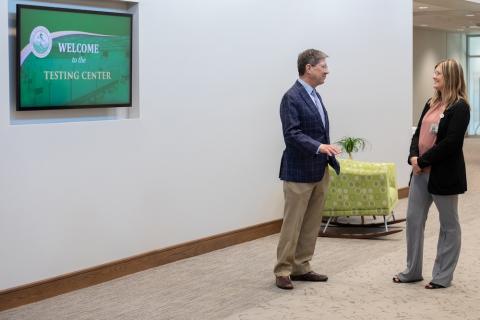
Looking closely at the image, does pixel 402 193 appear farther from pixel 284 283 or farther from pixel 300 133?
pixel 300 133

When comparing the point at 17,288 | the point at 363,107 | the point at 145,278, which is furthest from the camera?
the point at 363,107

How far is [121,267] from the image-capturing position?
6699 millimetres

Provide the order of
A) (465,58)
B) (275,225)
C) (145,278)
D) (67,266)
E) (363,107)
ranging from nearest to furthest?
(67,266) < (145,278) < (275,225) < (363,107) < (465,58)

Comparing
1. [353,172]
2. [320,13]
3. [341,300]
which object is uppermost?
[320,13]

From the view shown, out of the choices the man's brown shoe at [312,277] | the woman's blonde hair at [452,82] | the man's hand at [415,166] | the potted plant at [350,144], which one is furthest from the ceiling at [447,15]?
the man's brown shoe at [312,277]

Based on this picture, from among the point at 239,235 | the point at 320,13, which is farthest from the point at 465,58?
the point at 239,235

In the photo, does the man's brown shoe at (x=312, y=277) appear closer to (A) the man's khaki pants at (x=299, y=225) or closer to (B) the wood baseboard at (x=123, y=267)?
(A) the man's khaki pants at (x=299, y=225)

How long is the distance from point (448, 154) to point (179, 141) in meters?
2.45

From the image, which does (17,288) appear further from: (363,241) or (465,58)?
(465,58)

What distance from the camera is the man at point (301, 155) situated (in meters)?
6.06

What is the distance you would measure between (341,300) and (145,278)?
166 centimetres

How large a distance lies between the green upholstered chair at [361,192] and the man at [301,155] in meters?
2.17

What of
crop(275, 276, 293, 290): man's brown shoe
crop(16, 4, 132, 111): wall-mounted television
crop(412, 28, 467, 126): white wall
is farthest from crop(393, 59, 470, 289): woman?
crop(412, 28, 467, 126): white wall

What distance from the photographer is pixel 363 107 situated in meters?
10.2
